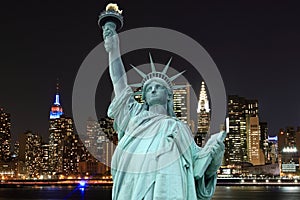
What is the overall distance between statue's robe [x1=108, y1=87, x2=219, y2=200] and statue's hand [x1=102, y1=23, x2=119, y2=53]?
0.89 m

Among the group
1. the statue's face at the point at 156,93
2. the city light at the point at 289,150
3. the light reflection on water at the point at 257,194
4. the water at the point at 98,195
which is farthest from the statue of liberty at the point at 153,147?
the city light at the point at 289,150

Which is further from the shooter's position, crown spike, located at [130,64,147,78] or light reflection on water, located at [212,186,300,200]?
light reflection on water, located at [212,186,300,200]

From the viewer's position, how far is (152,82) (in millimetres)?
6930

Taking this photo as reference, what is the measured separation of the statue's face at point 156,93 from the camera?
22.6ft

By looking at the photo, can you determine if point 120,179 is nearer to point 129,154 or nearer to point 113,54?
point 129,154

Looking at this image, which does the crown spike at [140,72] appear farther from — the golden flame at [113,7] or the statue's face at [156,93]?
the golden flame at [113,7]

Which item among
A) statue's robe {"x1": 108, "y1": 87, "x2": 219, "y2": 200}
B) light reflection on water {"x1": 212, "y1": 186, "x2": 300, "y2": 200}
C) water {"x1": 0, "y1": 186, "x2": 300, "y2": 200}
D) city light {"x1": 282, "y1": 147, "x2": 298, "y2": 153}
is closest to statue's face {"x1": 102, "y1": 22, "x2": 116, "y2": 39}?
statue's robe {"x1": 108, "y1": 87, "x2": 219, "y2": 200}

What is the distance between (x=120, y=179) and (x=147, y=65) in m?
1.50

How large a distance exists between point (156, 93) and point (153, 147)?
28.8 inches

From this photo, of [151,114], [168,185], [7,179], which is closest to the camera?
[168,185]

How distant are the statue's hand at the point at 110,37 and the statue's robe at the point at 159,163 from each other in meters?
0.89

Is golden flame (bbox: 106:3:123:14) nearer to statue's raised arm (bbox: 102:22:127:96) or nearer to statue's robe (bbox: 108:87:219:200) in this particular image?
statue's raised arm (bbox: 102:22:127:96)

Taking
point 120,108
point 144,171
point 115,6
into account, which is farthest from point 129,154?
point 115,6

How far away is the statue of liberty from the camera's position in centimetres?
631
